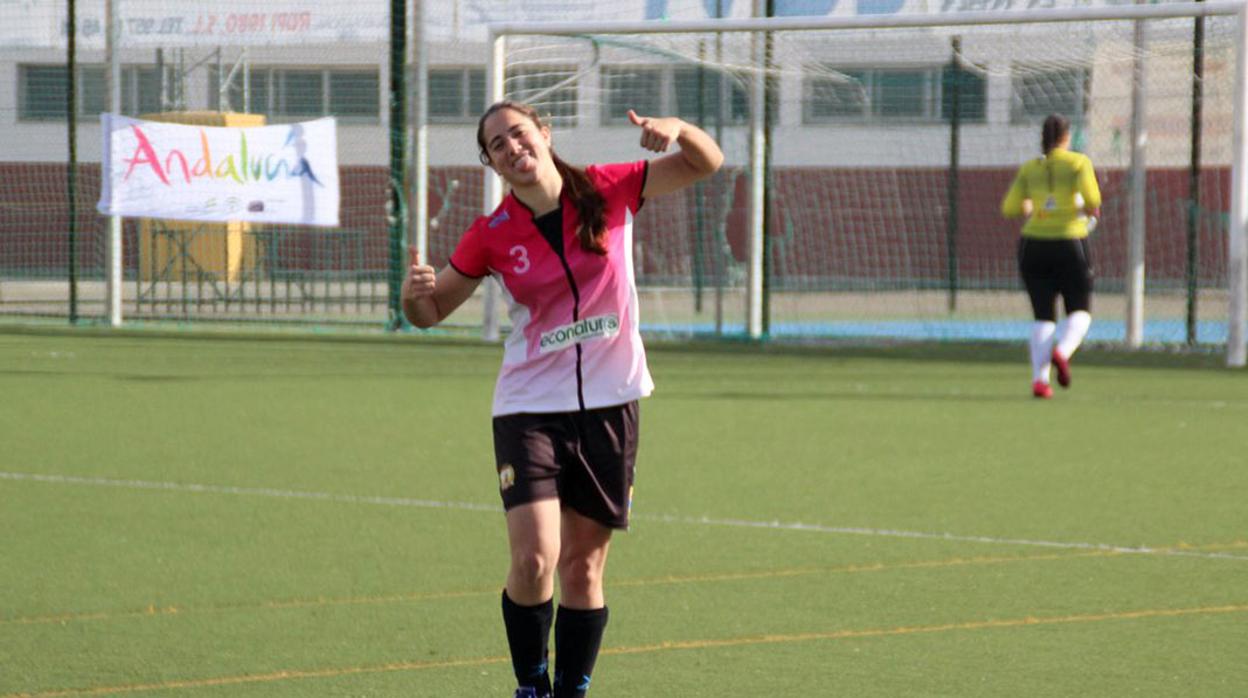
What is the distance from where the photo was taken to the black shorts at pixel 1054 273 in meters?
13.5

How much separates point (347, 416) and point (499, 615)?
6357mm

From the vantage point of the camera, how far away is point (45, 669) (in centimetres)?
554

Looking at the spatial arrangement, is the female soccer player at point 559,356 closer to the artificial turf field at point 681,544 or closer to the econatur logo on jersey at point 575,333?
the econatur logo on jersey at point 575,333

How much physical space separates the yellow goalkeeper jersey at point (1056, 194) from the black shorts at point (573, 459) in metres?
8.79

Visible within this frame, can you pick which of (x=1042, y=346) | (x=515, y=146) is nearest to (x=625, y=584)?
(x=515, y=146)

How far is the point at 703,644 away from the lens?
5953 mm

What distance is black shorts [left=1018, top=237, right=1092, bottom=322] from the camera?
13.5 m

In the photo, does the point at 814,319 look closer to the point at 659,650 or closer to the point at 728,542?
the point at 728,542

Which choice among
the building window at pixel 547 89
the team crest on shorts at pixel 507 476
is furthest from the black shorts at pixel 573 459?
the building window at pixel 547 89

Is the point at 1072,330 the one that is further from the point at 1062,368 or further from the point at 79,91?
the point at 79,91

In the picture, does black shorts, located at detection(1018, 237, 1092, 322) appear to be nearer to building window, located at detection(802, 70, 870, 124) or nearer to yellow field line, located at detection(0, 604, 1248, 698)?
yellow field line, located at detection(0, 604, 1248, 698)

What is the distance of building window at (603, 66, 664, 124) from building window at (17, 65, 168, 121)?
564cm

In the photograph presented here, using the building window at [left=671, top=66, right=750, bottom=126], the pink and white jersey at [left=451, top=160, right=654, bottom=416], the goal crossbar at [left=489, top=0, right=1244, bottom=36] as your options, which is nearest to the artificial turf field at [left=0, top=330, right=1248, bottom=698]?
the pink and white jersey at [left=451, top=160, right=654, bottom=416]

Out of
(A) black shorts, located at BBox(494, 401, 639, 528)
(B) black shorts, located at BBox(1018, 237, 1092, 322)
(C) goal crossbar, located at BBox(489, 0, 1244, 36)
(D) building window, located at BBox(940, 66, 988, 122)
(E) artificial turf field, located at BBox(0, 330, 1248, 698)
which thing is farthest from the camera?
(D) building window, located at BBox(940, 66, 988, 122)
